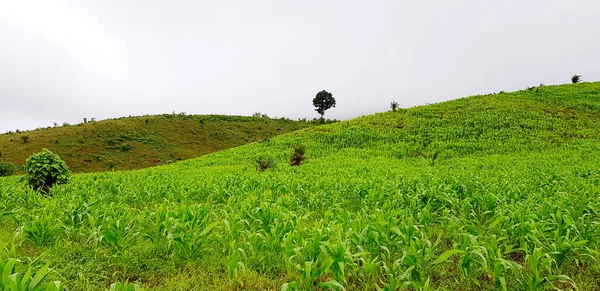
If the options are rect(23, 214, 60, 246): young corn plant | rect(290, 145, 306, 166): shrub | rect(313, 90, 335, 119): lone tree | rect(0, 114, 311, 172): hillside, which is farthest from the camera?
rect(313, 90, 335, 119): lone tree

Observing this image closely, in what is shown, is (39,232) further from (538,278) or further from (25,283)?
(538,278)

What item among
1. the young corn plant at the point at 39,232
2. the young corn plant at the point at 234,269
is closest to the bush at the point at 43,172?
the young corn plant at the point at 39,232

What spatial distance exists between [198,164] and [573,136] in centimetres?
2814

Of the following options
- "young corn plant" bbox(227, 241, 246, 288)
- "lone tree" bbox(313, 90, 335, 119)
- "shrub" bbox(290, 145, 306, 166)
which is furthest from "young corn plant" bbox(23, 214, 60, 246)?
"lone tree" bbox(313, 90, 335, 119)

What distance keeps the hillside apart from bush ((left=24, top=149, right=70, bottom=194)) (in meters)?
28.2

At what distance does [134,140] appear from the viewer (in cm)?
4481

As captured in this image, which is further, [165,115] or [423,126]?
[165,115]

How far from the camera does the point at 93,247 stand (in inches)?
183

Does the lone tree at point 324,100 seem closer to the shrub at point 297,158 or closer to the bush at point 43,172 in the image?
the shrub at point 297,158

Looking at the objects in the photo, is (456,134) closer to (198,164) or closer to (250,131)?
(198,164)

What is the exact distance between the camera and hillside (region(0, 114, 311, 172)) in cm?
3734

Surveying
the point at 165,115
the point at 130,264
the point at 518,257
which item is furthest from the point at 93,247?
the point at 165,115

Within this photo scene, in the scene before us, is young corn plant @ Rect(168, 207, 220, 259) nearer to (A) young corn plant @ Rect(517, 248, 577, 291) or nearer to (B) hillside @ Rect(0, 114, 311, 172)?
(A) young corn plant @ Rect(517, 248, 577, 291)

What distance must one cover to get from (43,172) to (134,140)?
37.9 metres
